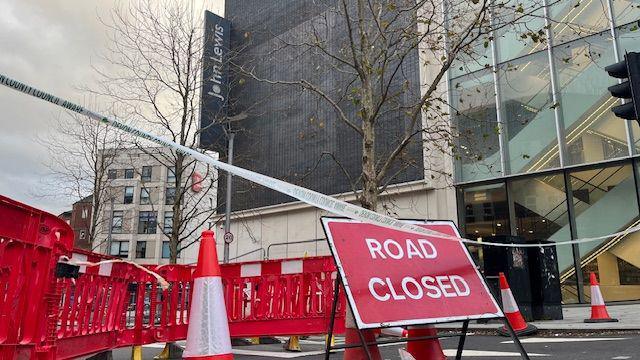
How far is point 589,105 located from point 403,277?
14802 millimetres

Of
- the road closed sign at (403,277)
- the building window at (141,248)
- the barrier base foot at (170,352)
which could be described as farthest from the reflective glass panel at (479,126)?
the building window at (141,248)

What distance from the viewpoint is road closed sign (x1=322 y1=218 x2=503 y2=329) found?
3.52m

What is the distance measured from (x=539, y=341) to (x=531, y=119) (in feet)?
35.4

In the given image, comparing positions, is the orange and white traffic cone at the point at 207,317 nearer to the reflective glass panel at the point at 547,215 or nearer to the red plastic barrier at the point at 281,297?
the red plastic barrier at the point at 281,297

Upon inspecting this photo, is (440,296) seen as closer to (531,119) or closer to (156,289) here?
(156,289)

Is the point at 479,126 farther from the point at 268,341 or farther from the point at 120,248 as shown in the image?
the point at 120,248

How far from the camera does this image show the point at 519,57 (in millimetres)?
17578

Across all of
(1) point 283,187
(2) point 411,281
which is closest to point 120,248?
(1) point 283,187

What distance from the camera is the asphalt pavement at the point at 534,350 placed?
20.2 feet

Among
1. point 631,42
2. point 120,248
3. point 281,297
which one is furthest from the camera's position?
point 120,248

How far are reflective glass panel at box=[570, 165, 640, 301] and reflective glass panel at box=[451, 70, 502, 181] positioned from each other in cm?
275

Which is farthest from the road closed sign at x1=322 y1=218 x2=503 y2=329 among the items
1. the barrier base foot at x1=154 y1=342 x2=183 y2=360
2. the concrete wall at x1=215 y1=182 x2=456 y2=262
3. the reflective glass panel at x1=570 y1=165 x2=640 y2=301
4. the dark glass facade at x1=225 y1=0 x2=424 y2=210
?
the dark glass facade at x1=225 y1=0 x2=424 y2=210

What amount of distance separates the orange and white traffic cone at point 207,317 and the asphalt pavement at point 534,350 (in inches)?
142

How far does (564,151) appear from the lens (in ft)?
53.4
